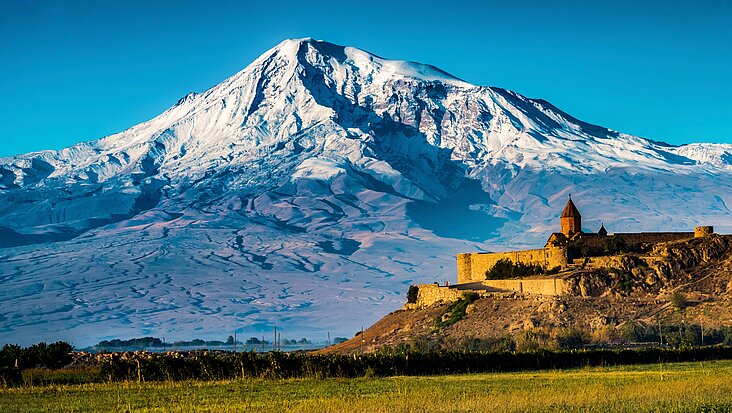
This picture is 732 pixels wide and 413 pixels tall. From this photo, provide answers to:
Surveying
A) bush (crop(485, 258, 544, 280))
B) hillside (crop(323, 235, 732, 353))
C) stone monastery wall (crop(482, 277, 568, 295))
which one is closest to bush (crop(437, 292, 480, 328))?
hillside (crop(323, 235, 732, 353))

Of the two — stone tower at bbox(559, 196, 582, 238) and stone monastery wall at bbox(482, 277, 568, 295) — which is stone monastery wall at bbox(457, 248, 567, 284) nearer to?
stone monastery wall at bbox(482, 277, 568, 295)

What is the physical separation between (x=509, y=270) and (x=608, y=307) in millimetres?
14227

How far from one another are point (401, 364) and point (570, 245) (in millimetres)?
40095

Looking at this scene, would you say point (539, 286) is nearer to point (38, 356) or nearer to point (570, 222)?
point (570, 222)

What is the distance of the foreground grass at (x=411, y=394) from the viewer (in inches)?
1165

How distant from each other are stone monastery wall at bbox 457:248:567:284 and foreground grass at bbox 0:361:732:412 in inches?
1460

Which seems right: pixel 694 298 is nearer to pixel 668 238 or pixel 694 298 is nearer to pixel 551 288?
pixel 551 288

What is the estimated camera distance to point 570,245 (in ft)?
272

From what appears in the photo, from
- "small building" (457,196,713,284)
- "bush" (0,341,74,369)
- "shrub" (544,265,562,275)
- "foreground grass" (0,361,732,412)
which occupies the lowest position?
"foreground grass" (0,361,732,412)

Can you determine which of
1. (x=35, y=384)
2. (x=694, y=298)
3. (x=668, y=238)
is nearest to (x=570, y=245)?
(x=668, y=238)

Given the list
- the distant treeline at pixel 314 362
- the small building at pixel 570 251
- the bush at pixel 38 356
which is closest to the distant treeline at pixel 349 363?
the distant treeline at pixel 314 362

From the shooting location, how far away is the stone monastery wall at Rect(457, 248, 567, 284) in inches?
3150

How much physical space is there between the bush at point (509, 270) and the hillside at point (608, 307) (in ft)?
21.2

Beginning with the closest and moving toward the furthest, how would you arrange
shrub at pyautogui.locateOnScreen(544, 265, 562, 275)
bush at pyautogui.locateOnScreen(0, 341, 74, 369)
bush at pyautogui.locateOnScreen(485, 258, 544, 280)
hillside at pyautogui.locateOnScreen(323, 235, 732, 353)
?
bush at pyautogui.locateOnScreen(0, 341, 74, 369), hillside at pyautogui.locateOnScreen(323, 235, 732, 353), shrub at pyautogui.locateOnScreen(544, 265, 562, 275), bush at pyautogui.locateOnScreen(485, 258, 544, 280)
